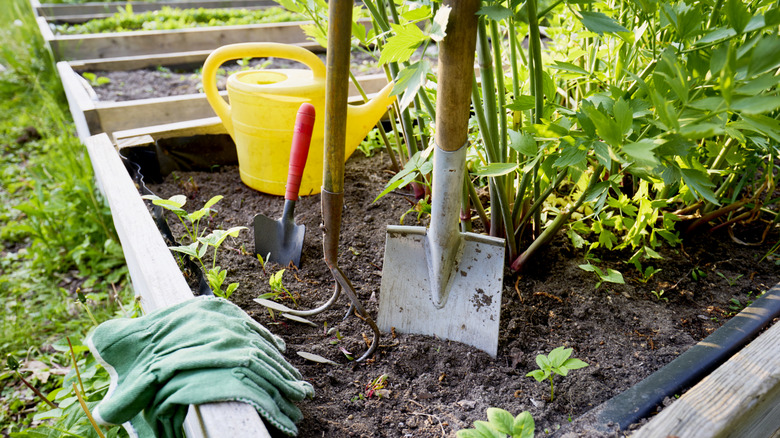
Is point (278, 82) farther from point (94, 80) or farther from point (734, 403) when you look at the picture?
point (94, 80)

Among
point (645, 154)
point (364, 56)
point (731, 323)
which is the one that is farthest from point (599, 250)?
point (364, 56)

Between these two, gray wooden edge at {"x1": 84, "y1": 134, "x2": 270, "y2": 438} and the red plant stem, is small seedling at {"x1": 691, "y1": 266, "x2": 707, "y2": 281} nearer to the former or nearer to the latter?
the red plant stem

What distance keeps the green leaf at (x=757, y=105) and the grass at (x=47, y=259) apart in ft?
5.17

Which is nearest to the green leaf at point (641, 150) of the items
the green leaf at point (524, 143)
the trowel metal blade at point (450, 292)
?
the green leaf at point (524, 143)

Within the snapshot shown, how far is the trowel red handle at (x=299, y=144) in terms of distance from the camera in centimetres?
141

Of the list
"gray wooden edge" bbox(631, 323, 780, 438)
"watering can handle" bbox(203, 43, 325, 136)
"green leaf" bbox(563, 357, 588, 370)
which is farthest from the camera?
"watering can handle" bbox(203, 43, 325, 136)

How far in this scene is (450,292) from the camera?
1214mm

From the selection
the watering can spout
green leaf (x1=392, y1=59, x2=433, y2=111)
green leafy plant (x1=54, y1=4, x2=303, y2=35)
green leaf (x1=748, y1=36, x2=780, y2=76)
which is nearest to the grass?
the watering can spout

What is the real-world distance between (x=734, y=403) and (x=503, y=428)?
1.19ft

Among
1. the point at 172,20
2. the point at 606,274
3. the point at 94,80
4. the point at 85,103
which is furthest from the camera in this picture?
the point at 172,20

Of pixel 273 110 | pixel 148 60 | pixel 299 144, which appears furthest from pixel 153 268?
pixel 148 60

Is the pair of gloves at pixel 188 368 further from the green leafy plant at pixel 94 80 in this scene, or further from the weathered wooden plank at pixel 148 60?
the weathered wooden plank at pixel 148 60

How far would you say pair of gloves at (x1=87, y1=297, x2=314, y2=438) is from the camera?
835mm

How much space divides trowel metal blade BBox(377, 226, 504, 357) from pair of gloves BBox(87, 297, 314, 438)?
1.03 ft
